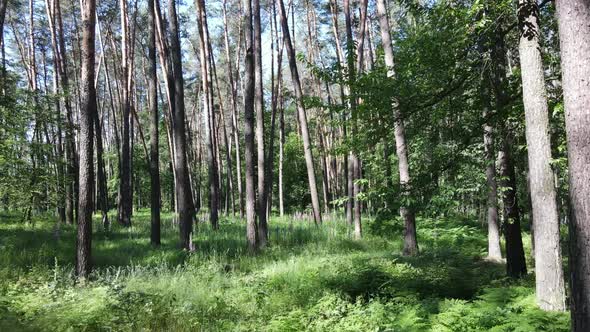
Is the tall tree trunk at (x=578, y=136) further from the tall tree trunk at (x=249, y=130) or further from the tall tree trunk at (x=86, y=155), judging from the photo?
the tall tree trunk at (x=249, y=130)

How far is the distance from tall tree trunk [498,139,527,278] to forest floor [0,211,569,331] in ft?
1.57

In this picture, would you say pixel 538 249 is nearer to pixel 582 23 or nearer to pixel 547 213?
pixel 547 213

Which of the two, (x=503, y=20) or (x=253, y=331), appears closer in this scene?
(x=253, y=331)

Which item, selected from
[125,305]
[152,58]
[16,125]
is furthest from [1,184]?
[125,305]

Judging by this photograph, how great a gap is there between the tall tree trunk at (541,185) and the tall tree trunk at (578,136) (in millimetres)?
2045

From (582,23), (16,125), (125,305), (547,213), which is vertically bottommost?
(125,305)

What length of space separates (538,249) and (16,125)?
12586mm

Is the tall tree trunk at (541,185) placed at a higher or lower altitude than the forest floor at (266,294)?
higher

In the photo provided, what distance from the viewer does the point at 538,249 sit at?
604cm

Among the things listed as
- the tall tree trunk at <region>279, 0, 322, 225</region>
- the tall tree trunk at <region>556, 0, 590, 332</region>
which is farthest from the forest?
the tall tree trunk at <region>279, 0, 322, 225</region>

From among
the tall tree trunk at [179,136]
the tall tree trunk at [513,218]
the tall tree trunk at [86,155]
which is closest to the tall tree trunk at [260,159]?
the tall tree trunk at [179,136]

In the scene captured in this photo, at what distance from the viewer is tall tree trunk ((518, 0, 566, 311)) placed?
582cm

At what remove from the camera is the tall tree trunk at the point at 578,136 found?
3.65 m

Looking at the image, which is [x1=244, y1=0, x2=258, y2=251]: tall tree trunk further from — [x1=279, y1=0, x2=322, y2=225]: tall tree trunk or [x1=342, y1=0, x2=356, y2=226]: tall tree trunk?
[x1=279, y1=0, x2=322, y2=225]: tall tree trunk
